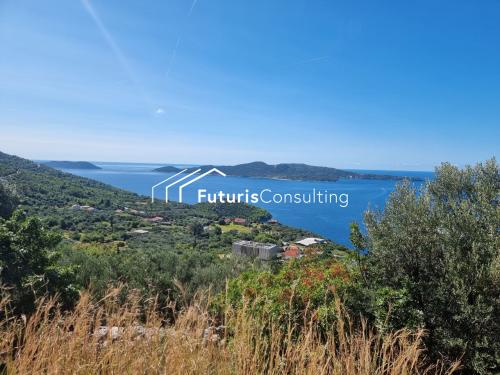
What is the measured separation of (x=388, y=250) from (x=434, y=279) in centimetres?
69

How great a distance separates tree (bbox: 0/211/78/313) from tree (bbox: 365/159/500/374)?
6011 millimetres

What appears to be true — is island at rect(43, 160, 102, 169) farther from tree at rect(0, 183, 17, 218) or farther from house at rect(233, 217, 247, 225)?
tree at rect(0, 183, 17, 218)

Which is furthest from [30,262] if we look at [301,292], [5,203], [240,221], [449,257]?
[240,221]

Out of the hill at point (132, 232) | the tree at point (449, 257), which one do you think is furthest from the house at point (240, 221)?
the tree at point (449, 257)

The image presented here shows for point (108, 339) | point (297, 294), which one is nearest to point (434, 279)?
point (297, 294)

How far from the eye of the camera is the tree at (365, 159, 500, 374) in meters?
3.75

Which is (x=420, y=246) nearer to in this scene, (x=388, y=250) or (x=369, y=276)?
(x=388, y=250)

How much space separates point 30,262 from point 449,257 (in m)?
7.74

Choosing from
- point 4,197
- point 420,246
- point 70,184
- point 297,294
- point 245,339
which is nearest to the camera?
point 245,339

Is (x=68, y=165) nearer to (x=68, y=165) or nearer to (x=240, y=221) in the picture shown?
(x=68, y=165)

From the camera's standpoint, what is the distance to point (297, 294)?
4.16 meters

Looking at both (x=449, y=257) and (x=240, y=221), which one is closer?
(x=449, y=257)

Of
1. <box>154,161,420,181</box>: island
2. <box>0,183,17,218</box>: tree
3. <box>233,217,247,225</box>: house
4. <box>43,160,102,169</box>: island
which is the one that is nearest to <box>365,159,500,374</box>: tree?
<box>0,183,17,218</box>: tree

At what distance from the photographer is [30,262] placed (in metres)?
6.71
